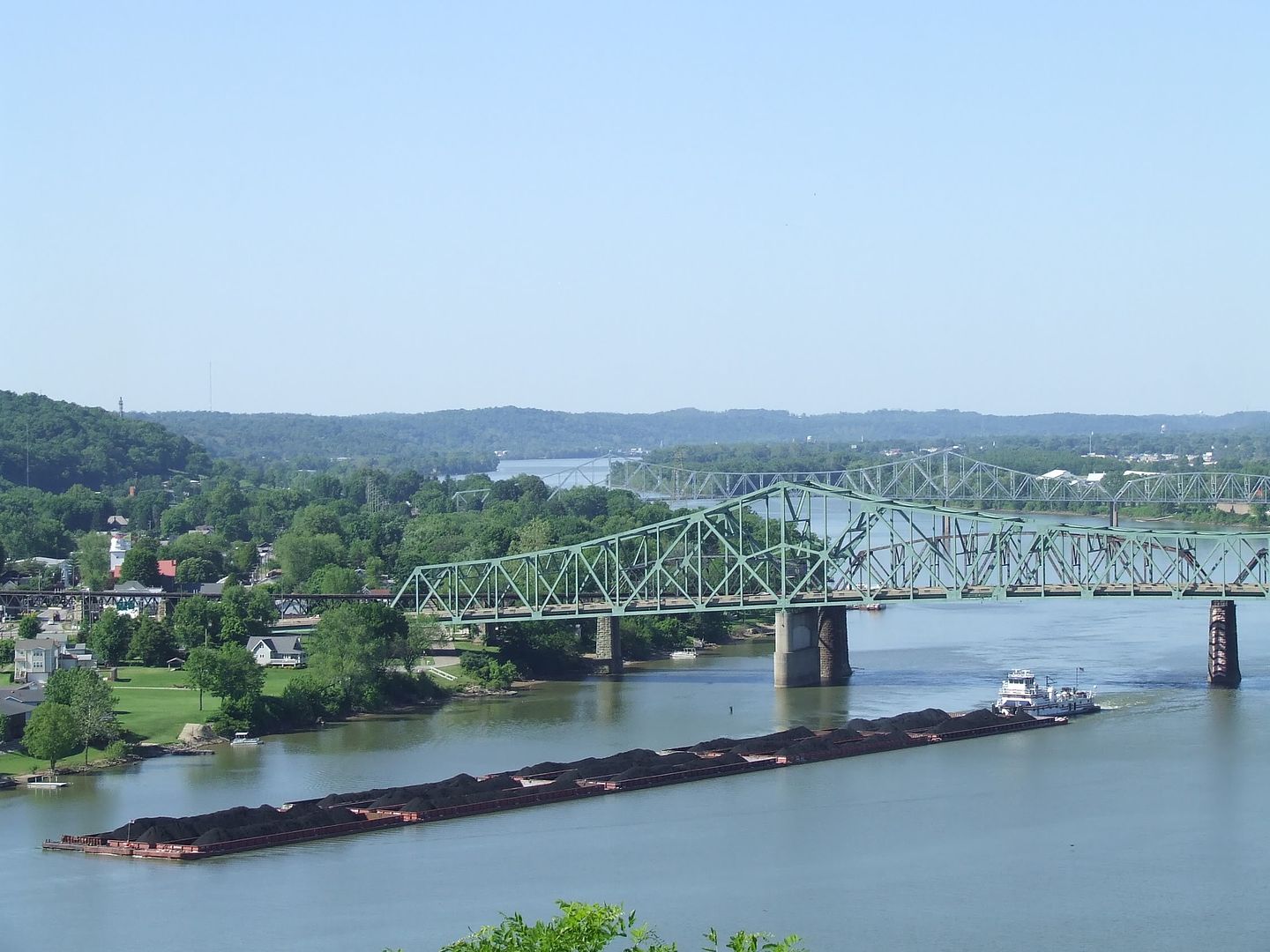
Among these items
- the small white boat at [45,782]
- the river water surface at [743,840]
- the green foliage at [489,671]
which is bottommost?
the river water surface at [743,840]

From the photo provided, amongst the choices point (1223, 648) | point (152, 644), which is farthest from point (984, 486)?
point (152, 644)

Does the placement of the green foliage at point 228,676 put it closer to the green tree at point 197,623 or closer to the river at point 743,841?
the river at point 743,841

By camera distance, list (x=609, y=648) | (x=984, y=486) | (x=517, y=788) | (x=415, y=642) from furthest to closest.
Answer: (x=984, y=486) → (x=609, y=648) → (x=415, y=642) → (x=517, y=788)

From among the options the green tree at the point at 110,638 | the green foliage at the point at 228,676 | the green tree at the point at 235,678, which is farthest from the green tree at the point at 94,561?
the green tree at the point at 235,678

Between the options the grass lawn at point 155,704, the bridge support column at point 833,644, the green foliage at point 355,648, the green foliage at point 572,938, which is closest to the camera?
the green foliage at point 572,938

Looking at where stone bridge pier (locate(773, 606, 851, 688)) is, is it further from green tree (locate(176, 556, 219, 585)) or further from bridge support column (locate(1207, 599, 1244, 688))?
green tree (locate(176, 556, 219, 585))

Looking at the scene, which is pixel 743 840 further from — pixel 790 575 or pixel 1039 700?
pixel 790 575

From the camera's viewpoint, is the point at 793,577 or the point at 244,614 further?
the point at 793,577
